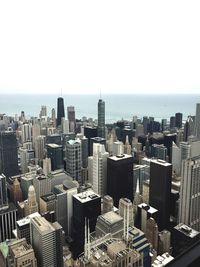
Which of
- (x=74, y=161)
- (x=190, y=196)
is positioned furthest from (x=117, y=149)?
(x=190, y=196)

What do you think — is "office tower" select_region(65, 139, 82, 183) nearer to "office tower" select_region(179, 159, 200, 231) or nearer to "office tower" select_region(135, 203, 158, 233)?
"office tower" select_region(135, 203, 158, 233)

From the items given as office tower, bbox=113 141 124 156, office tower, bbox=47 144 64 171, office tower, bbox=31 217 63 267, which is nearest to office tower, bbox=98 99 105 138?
office tower, bbox=113 141 124 156

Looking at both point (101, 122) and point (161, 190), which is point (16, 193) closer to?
point (161, 190)

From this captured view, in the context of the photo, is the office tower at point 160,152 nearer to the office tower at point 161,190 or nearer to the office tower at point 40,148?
the office tower at point 161,190


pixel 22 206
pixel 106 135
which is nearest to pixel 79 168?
pixel 22 206

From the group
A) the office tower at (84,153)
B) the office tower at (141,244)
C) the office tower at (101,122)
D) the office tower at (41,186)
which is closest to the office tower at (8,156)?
the office tower at (41,186)

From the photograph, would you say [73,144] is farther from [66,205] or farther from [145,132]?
[145,132]
